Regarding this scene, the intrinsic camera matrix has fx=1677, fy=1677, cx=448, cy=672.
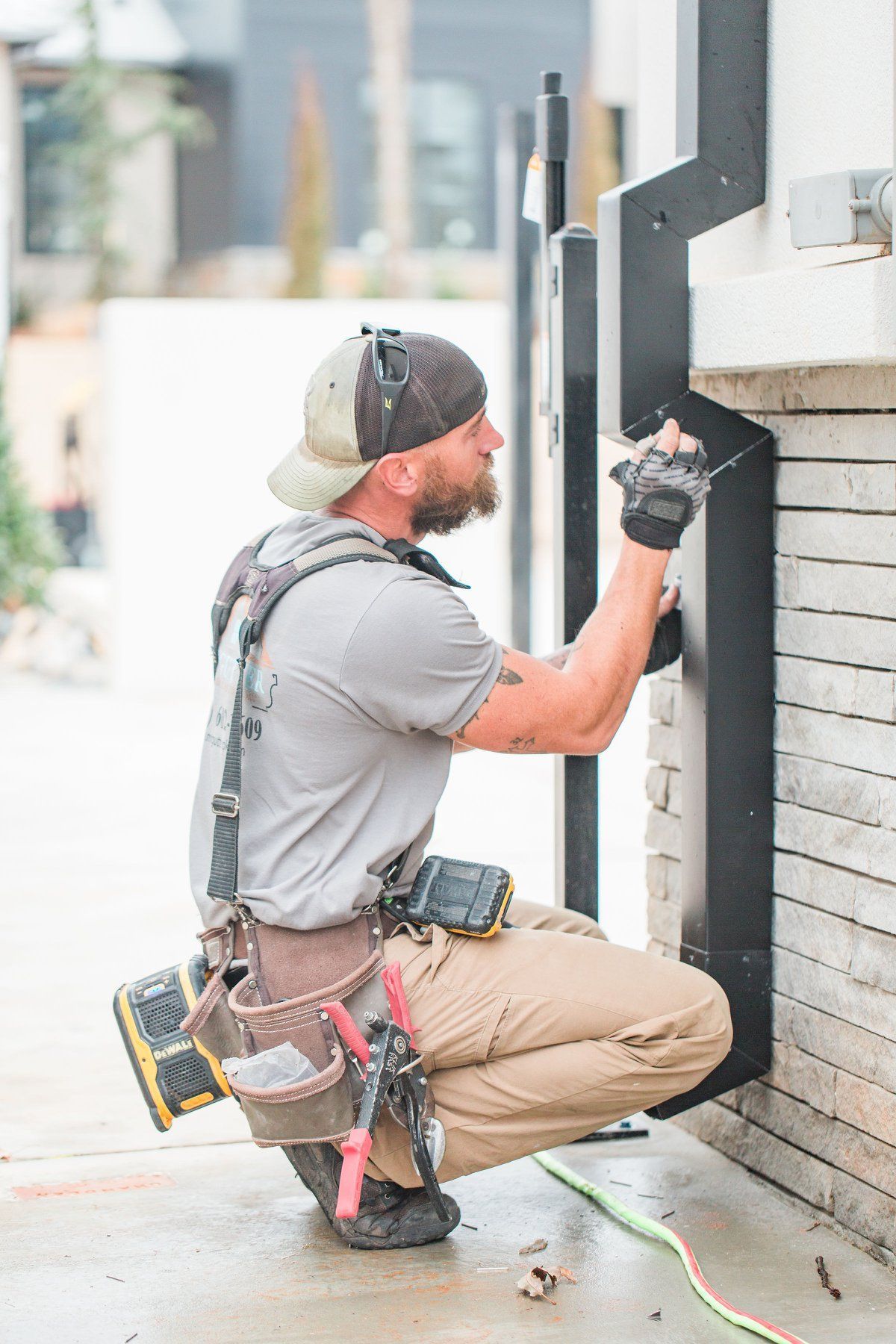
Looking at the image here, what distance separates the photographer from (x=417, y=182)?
2478cm

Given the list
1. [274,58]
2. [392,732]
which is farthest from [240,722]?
[274,58]

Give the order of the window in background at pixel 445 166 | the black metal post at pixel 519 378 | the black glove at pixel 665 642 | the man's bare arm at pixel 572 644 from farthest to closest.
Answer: the window in background at pixel 445 166, the black metal post at pixel 519 378, the black glove at pixel 665 642, the man's bare arm at pixel 572 644

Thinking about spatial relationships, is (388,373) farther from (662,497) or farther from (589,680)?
(589,680)

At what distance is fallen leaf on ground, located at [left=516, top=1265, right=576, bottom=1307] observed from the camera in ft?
9.54

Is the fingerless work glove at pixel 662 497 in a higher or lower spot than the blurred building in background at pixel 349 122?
lower

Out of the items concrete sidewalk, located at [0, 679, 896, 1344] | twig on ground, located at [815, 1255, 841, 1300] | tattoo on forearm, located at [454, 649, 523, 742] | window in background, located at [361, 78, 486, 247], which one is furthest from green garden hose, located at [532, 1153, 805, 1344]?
window in background, located at [361, 78, 486, 247]

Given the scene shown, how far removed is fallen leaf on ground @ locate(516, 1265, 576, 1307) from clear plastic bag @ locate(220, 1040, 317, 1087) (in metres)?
0.52

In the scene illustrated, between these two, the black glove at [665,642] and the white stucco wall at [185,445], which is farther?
the white stucco wall at [185,445]

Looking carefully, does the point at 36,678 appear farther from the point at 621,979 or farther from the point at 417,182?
the point at 417,182

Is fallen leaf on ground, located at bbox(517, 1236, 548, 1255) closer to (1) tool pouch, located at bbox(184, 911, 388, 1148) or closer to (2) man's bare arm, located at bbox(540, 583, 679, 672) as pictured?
(1) tool pouch, located at bbox(184, 911, 388, 1148)

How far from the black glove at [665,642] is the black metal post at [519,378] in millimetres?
6935

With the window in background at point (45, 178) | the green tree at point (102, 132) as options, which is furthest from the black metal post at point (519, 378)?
the window in background at point (45, 178)

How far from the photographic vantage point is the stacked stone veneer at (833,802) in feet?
9.88

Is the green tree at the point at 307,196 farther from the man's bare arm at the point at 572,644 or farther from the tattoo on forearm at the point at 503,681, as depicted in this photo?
the tattoo on forearm at the point at 503,681
